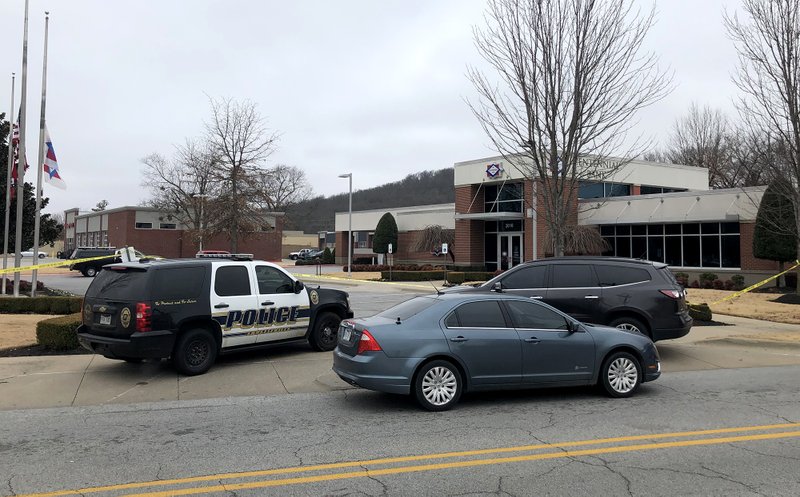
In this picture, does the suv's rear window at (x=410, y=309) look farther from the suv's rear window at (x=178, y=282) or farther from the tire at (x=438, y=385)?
the suv's rear window at (x=178, y=282)

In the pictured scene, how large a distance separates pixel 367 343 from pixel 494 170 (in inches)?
1219

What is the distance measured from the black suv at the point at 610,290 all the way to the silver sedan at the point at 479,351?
2.51m

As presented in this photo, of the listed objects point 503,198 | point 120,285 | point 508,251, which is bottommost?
point 120,285

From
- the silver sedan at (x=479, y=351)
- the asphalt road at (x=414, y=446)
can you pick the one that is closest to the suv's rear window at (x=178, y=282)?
the asphalt road at (x=414, y=446)

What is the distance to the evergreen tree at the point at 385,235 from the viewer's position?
153ft

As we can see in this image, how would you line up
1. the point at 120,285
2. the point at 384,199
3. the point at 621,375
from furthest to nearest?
the point at 384,199, the point at 120,285, the point at 621,375

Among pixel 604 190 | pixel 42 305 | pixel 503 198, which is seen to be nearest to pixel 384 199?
pixel 503 198

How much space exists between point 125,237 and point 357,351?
189ft

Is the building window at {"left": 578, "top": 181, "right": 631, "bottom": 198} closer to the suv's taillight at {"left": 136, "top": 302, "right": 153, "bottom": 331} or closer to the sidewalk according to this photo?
the sidewalk

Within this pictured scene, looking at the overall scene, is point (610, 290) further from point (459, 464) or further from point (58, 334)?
point (58, 334)

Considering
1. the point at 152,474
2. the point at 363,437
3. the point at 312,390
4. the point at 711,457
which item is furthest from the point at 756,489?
the point at 312,390

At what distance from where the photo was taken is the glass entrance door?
37.4 meters

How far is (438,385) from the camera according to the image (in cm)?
697

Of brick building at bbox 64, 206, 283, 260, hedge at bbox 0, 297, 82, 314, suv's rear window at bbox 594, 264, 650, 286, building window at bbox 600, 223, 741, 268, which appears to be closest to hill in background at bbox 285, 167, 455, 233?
brick building at bbox 64, 206, 283, 260
